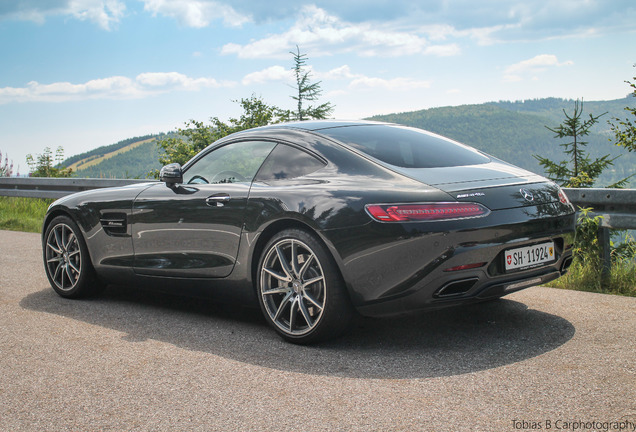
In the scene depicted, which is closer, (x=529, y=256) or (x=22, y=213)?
(x=529, y=256)

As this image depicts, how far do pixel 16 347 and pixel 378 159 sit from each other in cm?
272

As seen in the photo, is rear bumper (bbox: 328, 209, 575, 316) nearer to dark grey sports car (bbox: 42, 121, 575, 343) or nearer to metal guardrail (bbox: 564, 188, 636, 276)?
dark grey sports car (bbox: 42, 121, 575, 343)

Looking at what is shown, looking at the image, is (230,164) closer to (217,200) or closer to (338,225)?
(217,200)

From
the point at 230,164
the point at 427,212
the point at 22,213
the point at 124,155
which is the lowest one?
the point at 22,213

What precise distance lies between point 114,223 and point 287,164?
1.83m

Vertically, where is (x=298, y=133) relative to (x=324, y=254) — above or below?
above

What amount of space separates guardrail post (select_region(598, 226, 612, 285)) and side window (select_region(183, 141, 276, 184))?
10.8ft

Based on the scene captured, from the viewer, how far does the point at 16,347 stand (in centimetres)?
457

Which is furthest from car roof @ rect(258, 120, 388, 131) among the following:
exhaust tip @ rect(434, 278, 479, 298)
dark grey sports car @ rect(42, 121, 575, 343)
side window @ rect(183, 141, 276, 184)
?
exhaust tip @ rect(434, 278, 479, 298)

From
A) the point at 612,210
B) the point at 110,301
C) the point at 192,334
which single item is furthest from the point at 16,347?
the point at 612,210

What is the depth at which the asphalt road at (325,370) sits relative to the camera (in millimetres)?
3148

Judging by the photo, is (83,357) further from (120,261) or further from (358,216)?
(358,216)

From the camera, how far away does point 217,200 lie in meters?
4.95

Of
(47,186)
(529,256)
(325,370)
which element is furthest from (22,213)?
(529,256)
